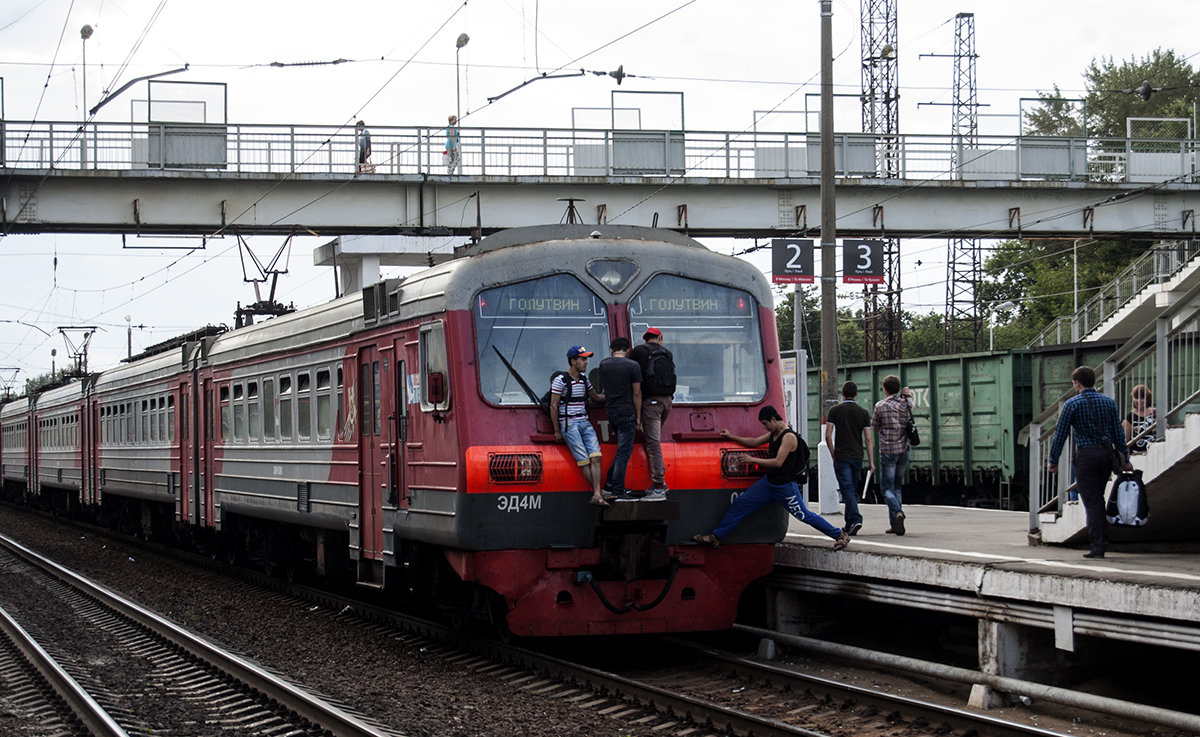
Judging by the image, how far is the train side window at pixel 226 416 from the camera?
59.5ft

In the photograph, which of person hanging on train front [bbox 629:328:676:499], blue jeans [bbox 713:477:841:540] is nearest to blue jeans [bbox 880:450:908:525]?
blue jeans [bbox 713:477:841:540]

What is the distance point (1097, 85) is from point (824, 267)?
173 feet

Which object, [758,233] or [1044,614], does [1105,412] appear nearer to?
[1044,614]

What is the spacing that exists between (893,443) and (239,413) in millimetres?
8300

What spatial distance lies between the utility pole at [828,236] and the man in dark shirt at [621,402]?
270 inches

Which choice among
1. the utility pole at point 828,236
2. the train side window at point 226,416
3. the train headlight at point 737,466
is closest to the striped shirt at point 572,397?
the train headlight at point 737,466

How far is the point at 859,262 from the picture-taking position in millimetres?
17312

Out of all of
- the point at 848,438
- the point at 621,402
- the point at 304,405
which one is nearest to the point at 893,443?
the point at 848,438

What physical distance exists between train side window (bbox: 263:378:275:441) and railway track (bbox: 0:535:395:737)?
240cm

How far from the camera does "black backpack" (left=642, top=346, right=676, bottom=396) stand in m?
10.6

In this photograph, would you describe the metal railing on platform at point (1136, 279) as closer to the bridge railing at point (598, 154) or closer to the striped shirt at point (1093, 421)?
the bridge railing at point (598, 154)

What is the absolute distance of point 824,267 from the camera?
1736 centimetres

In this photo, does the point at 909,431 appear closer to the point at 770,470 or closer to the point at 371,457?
the point at 770,470

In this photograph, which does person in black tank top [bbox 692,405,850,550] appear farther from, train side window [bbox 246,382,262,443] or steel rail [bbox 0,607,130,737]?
train side window [bbox 246,382,262,443]
